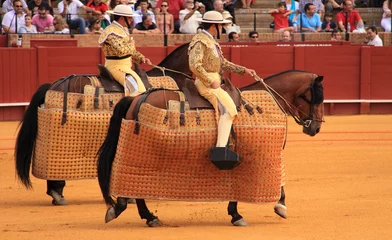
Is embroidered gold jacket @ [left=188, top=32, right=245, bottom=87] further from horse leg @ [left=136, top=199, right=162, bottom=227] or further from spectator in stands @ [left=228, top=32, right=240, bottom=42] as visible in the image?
spectator in stands @ [left=228, top=32, right=240, bottom=42]

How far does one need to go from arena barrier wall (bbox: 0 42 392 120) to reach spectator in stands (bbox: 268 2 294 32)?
36.8 inches

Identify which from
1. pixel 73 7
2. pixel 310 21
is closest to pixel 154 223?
pixel 73 7

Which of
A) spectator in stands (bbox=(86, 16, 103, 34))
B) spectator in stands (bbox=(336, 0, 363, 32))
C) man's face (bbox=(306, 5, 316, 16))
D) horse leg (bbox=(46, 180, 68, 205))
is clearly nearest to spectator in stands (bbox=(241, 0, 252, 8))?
man's face (bbox=(306, 5, 316, 16))

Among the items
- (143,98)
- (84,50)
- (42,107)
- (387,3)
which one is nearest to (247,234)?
(143,98)

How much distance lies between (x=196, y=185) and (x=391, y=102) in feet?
31.6

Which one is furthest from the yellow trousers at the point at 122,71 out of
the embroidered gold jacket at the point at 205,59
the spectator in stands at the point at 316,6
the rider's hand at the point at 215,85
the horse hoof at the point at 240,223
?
the spectator in stands at the point at 316,6

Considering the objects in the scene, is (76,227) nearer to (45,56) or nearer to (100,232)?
(100,232)

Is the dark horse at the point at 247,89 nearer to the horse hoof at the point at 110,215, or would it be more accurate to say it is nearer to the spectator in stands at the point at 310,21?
the horse hoof at the point at 110,215

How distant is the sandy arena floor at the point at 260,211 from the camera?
6.75m

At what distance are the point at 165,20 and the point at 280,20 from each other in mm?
2160

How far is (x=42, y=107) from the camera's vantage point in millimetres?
8422

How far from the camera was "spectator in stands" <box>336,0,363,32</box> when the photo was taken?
17.8 meters

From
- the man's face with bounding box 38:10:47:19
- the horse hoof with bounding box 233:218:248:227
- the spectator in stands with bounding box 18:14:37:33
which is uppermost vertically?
the man's face with bounding box 38:10:47:19

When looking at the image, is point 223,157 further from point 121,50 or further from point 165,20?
point 165,20
